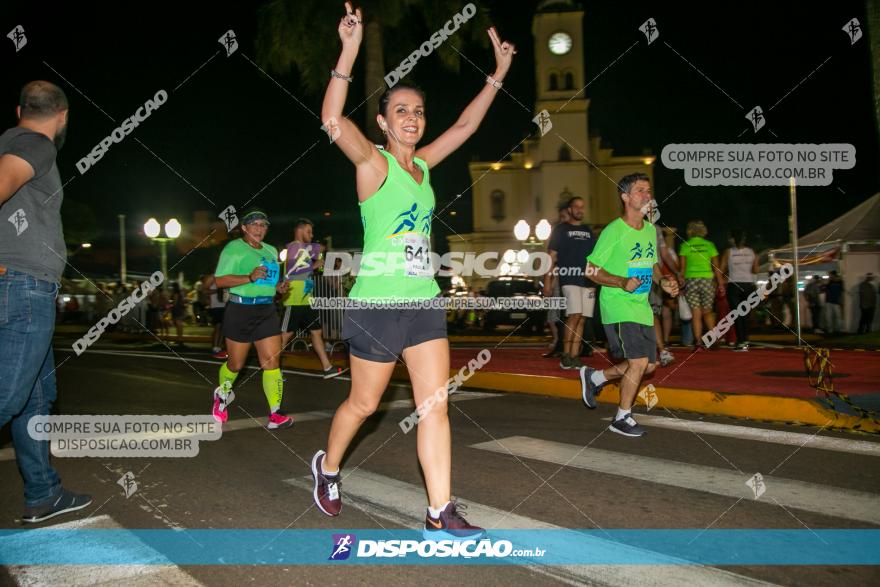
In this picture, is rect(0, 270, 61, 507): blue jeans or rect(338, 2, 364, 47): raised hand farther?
rect(0, 270, 61, 507): blue jeans

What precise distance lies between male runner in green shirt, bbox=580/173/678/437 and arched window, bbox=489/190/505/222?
57622mm

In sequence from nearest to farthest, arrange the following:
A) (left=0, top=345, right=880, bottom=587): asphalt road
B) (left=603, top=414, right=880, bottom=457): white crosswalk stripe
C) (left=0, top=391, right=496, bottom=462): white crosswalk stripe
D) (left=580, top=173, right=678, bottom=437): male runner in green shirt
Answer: (left=0, top=345, right=880, bottom=587): asphalt road
(left=603, top=414, right=880, bottom=457): white crosswalk stripe
(left=0, top=391, right=496, bottom=462): white crosswalk stripe
(left=580, top=173, right=678, bottom=437): male runner in green shirt

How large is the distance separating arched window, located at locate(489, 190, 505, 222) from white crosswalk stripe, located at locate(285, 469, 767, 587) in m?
59.4

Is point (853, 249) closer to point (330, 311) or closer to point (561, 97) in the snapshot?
point (330, 311)

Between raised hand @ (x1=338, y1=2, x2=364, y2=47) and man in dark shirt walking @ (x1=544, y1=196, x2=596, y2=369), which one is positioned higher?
raised hand @ (x1=338, y1=2, x2=364, y2=47)

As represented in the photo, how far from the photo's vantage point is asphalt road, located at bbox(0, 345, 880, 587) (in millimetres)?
2828

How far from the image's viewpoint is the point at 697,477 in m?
4.25

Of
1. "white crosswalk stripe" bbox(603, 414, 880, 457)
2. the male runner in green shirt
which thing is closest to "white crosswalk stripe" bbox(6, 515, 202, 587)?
the male runner in green shirt

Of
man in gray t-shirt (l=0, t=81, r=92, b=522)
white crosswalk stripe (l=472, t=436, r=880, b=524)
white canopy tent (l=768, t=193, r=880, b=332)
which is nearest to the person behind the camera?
man in gray t-shirt (l=0, t=81, r=92, b=522)

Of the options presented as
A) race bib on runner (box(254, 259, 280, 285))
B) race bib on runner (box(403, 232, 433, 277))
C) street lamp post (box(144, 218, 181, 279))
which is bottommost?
race bib on runner (box(403, 232, 433, 277))

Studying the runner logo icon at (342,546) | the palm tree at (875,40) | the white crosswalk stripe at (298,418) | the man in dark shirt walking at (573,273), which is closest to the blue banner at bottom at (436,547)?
the runner logo icon at (342,546)

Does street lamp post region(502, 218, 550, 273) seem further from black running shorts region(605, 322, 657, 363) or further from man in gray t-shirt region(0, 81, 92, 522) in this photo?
man in gray t-shirt region(0, 81, 92, 522)

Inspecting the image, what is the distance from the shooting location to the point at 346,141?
2930mm

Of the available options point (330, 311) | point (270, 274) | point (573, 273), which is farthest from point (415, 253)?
point (330, 311)
